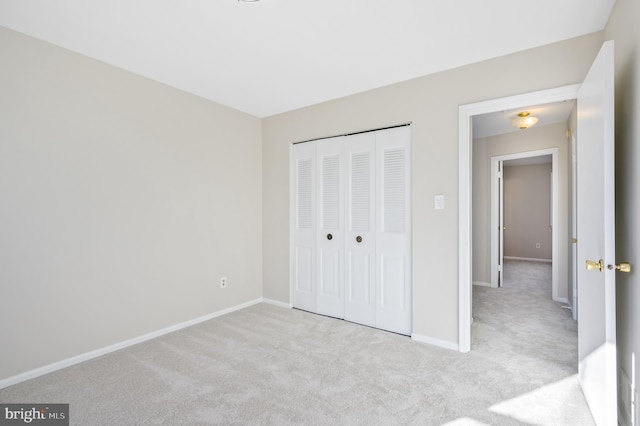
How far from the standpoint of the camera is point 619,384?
5.94ft

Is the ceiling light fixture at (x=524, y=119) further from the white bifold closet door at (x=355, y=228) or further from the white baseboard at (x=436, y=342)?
the white baseboard at (x=436, y=342)

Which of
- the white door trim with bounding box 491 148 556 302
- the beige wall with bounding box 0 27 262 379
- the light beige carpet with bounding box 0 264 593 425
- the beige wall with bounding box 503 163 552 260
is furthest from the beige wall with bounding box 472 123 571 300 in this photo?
the beige wall with bounding box 0 27 262 379

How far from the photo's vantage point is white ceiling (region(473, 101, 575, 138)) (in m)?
3.67

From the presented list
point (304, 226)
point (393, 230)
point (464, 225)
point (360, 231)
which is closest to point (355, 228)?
point (360, 231)

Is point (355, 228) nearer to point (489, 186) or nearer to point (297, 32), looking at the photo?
point (297, 32)

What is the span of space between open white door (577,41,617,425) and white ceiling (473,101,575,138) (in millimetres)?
1794

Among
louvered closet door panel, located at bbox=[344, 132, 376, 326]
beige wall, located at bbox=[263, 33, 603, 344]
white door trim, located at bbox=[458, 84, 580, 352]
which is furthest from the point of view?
louvered closet door panel, located at bbox=[344, 132, 376, 326]

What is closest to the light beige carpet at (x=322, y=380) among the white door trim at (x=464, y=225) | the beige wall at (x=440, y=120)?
the white door trim at (x=464, y=225)

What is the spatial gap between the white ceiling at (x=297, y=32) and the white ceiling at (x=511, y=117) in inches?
58.5

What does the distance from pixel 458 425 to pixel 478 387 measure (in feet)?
1.61

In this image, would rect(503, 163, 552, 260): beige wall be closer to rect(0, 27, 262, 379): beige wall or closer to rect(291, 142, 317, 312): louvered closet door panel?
rect(291, 142, 317, 312): louvered closet door panel

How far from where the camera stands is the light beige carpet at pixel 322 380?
188 cm

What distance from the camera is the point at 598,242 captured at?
1.72 metres

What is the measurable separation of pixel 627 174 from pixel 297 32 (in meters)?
2.22
